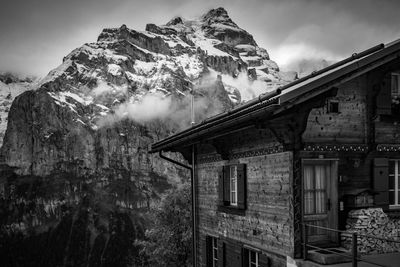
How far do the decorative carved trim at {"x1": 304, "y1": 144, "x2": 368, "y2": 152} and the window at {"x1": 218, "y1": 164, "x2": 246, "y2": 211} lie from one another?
2677 millimetres

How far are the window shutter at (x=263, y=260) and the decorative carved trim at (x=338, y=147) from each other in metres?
3.07

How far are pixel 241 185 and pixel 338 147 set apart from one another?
3.03 m

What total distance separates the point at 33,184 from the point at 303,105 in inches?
6461

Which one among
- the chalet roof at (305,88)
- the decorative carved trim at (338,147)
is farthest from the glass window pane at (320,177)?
the chalet roof at (305,88)

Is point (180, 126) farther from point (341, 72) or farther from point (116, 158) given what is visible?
point (341, 72)

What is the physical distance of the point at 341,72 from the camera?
10.0 meters

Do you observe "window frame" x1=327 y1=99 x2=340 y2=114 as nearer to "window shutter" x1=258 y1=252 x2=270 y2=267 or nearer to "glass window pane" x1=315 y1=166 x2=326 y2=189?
"glass window pane" x1=315 y1=166 x2=326 y2=189

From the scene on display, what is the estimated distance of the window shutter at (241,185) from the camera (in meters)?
12.4

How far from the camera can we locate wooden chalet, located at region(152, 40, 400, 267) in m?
10.1

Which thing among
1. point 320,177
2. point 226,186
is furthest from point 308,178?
point 226,186

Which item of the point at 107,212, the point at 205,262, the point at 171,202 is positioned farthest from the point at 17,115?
the point at 205,262

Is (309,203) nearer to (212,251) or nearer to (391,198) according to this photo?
(391,198)

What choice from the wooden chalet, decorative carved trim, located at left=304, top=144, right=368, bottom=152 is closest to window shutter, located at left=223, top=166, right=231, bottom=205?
the wooden chalet

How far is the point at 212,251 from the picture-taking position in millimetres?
15555
